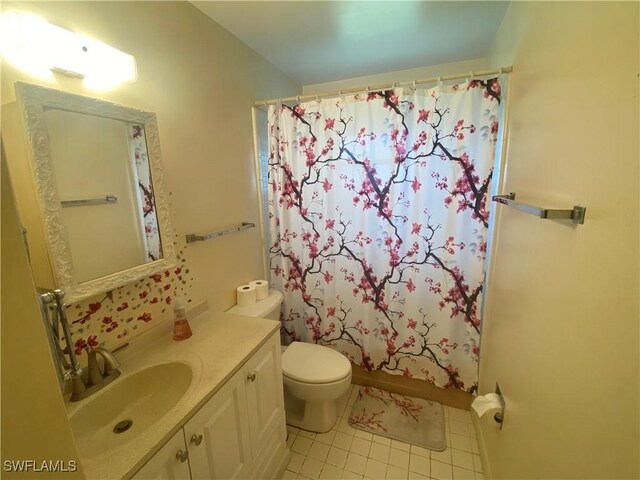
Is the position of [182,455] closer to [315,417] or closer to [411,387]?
[315,417]

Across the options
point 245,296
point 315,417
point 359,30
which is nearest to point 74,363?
point 245,296

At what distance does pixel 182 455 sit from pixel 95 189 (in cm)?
99

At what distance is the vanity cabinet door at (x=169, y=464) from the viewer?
0.77 metres

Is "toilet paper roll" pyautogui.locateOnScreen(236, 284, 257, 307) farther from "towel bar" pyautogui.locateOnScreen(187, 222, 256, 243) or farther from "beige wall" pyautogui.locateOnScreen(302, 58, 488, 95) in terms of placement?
"beige wall" pyautogui.locateOnScreen(302, 58, 488, 95)

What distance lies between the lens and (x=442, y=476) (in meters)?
1.51

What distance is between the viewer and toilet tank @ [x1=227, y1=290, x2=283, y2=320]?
68.5 inches

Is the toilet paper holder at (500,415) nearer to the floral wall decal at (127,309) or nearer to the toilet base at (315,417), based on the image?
the toilet base at (315,417)

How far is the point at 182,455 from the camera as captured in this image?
88 cm

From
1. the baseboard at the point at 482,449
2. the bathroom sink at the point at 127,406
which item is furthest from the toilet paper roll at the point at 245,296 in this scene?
the baseboard at the point at 482,449

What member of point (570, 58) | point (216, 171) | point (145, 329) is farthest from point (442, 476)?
point (216, 171)

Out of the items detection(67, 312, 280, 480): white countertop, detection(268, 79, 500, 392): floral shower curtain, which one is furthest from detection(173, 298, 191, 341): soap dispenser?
detection(268, 79, 500, 392): floral shower curtain

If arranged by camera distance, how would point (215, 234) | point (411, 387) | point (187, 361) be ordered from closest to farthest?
1. point (187, 361)
2. point (215, 234)
3. point (411, 387)

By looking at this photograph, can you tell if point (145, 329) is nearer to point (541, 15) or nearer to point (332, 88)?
point (541, 15)

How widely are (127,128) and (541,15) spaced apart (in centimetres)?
164
